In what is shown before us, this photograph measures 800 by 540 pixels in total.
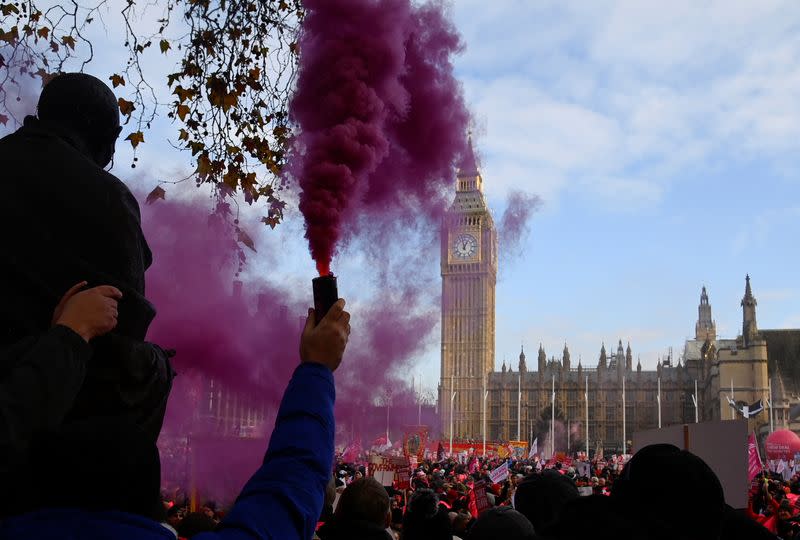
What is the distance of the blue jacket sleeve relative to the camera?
3.94 feet

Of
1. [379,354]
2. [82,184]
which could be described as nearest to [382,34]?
[82,184]

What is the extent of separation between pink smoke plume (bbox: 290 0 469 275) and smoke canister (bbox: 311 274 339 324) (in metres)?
0.57

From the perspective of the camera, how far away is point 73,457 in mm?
1194

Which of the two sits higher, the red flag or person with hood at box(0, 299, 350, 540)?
person with hood at box(0, 299, 350, 540)

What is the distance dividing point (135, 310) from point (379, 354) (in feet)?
48.2

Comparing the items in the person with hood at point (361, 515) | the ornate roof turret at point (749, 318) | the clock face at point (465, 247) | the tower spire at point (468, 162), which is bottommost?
the person with hood at point (361, 515)

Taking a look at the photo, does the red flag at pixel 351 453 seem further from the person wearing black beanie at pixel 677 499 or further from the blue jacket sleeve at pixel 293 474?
the blue jacket sleeve at pixel 293 474

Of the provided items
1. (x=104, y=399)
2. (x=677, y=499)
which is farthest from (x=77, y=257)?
(x=677, y=499)

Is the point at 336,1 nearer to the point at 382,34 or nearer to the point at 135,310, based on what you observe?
the point at 382,34

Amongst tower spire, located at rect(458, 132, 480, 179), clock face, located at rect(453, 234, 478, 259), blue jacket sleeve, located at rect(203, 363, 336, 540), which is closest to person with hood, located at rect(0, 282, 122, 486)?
blue jacket sleeve, located at rect(203, 363, 336, 540)

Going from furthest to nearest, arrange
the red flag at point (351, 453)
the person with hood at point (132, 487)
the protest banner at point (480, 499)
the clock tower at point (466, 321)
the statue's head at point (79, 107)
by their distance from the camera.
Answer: the clock tower at point (466, 321) → the red flag at point (351, 453) → the protest banner at point (480, 499) → the statue's head at point (79, 107) → the person with hood at point (132, 487)

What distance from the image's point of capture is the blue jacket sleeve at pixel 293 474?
120 cm

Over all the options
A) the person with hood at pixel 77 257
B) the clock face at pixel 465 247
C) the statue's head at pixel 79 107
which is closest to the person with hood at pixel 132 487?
the person with hood at pixel 77 257

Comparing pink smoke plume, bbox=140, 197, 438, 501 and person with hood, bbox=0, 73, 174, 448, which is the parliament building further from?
person with hood, bbox=0, 73, 174, 448
